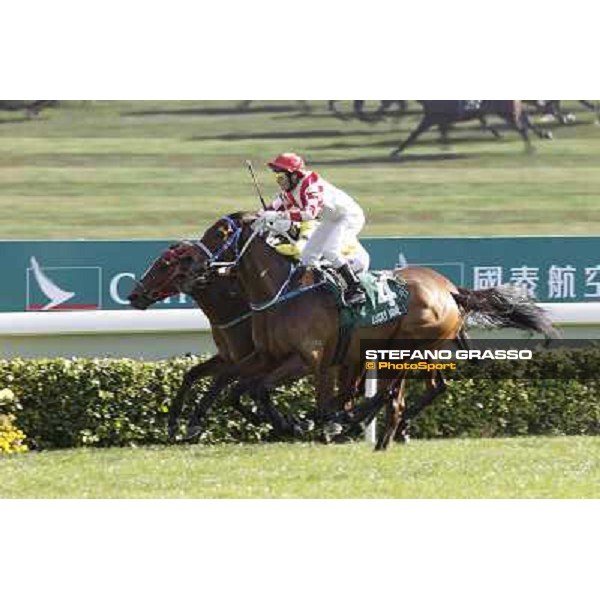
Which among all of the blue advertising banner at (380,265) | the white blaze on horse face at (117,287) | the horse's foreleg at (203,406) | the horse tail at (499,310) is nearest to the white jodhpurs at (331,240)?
the horse's foreleg at (203,406)

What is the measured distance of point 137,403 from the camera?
9.70 metres

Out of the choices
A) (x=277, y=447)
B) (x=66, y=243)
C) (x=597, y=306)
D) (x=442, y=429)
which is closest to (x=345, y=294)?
(x=277, y=447)

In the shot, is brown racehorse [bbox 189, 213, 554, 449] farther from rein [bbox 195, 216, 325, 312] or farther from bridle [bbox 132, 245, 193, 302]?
bridle [bbox 132, 245, 193, 302]

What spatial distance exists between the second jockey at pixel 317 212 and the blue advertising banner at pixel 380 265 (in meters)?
2.96

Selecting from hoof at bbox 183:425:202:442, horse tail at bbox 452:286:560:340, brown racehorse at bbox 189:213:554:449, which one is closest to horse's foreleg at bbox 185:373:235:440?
hoof at bbox 183:425:202:442

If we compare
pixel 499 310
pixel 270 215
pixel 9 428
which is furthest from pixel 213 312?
pixel 499 310

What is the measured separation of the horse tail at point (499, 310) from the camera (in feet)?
32.0

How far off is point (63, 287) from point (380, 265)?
260cm

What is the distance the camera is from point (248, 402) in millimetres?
9883

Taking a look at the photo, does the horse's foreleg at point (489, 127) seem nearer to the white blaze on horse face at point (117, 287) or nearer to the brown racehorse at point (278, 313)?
the white blaze on horse face at point (117, 287)

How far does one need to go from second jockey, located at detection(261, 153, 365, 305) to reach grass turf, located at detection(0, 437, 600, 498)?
107 cm

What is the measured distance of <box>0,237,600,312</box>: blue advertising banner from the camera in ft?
39.9

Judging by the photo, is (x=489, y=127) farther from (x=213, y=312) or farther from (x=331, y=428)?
(x=331, y=428)

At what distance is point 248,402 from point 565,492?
2644 millimetres
